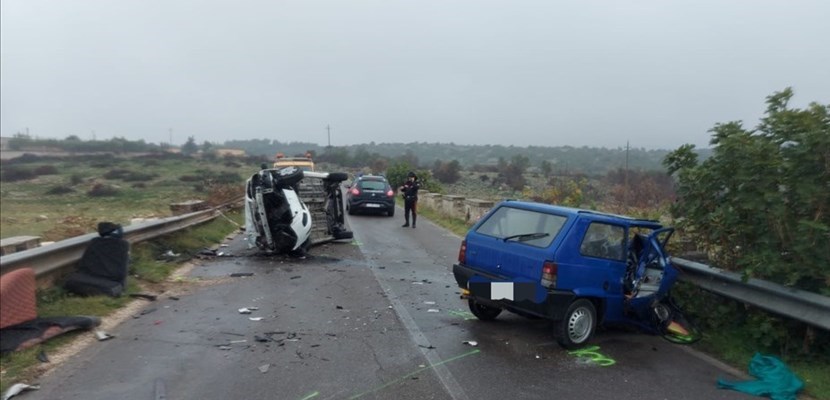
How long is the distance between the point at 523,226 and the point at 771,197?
2.41m

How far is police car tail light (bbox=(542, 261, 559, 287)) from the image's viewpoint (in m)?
5.94

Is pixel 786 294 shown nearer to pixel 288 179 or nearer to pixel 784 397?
pixel 784 397

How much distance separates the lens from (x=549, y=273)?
595cm

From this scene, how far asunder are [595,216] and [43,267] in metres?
6.05

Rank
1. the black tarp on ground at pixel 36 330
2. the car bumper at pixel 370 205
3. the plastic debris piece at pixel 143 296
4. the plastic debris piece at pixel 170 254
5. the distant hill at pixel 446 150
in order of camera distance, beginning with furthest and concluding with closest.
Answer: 1. the distant hill at pixel 446 150
2. the car bumper at pixel 370 205
3. the plastic debris piece at pixel 170 254
4. the plastic debris piece at pixel 143 296
5. the black tarp on ground at pixel 36 330

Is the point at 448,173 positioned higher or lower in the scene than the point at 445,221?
lower

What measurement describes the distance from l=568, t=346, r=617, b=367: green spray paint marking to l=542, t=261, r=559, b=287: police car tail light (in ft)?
2.39

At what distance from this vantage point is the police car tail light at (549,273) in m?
5.94

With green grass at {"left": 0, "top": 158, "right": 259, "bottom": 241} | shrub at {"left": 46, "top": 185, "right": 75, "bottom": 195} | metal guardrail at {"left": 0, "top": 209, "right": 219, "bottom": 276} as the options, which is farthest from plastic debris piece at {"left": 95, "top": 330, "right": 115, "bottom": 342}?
shrub at {"left": 46, "top": 185, "right": 75, "bottom": 195}

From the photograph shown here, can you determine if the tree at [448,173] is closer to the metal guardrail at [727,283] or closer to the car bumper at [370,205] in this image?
the car bumper at [370,205]

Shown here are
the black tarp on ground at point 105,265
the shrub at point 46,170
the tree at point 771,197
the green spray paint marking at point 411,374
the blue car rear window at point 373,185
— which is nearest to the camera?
the green spray paint marking at point 411,374

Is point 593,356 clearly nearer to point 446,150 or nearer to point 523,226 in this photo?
point 523,226

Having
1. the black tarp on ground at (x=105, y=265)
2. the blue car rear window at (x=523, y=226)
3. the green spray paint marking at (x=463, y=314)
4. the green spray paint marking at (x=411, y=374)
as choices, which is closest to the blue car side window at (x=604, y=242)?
the blue car rear window at (x=523, y=226)

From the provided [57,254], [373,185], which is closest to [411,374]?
[57,254]
